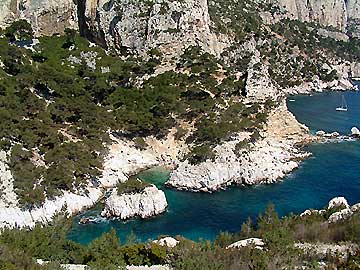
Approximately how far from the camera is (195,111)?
155ft

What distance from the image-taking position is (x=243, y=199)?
118ft

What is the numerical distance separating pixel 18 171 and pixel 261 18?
87425mm

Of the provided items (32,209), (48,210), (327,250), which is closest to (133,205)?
(48,210)

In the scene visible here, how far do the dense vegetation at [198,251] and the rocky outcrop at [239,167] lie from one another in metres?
15.3

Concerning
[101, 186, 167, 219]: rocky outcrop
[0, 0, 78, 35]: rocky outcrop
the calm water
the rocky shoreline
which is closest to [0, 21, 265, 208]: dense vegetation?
the rocky shoreline

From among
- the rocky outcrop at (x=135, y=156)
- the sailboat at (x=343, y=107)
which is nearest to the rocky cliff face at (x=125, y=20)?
the rocky outcrop at (x=135, y=156)

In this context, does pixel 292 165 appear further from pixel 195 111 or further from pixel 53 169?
pixel 53 169

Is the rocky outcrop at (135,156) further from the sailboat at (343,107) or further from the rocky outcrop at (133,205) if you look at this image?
the sailboat at (343,107)

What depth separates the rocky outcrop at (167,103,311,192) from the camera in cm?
3822

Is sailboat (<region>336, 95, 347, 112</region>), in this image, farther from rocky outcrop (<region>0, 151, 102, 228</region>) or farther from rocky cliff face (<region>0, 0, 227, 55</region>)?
rocky outcrop (<region>0, 151, 102, 228</region>)

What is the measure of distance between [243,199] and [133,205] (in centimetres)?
882

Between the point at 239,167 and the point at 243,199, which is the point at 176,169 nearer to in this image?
the point at 239,167

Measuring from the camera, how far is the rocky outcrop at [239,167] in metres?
38.2

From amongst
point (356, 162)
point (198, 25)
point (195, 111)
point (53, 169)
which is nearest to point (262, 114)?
point (195, 111)
